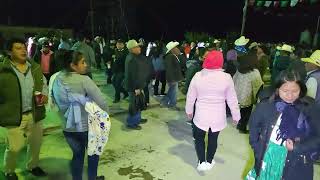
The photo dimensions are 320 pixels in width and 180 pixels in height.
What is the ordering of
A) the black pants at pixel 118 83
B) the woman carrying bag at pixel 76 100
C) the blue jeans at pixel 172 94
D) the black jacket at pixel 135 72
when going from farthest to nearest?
the black pants at pixel 118 83 → the blue jeans at pixel 172 94 → the black jacket at pixel 135 72 → the woman carrying bag at pixel 76 100

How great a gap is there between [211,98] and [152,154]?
5.21 feet

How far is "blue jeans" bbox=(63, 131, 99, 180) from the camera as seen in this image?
12.6ft

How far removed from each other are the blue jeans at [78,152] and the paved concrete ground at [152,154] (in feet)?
2.31

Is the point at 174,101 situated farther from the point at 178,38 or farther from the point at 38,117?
the point at 178,38

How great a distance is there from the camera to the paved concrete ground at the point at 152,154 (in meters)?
4.79

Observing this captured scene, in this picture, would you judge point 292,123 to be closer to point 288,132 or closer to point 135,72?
point 288,132

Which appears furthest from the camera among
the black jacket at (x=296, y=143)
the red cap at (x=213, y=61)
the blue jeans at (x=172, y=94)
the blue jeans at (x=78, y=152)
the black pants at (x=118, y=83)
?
the black pants at (x=118, y=83)

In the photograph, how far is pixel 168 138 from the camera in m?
6.32

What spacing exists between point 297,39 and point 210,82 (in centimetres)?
2941

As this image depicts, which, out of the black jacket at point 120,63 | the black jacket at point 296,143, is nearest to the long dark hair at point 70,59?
the black jacket at point 296,143

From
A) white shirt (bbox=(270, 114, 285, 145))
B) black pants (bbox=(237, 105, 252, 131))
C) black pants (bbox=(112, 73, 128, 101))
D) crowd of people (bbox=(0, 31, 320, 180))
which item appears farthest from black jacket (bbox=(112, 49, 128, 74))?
white shirt (bbox=(270, 114, 285, 145))

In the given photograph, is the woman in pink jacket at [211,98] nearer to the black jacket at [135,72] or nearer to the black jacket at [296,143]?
the black jacket at [296,143]

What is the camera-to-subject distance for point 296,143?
9.25 ft

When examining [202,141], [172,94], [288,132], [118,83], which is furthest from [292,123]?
[118,83]
